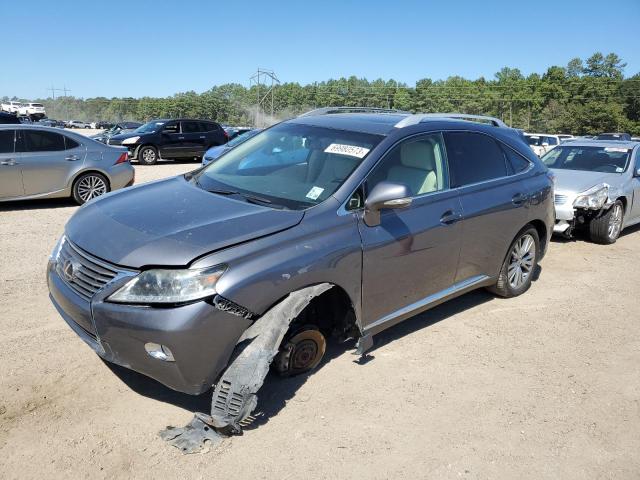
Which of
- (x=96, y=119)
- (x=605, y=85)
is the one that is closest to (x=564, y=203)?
(x=605, y=85)

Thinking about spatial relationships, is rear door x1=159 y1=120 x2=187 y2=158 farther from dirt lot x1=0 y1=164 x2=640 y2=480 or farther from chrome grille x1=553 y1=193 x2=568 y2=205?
dirt lot x1=0 y1=164 x2=640 y2=480

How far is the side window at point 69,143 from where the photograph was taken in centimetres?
959

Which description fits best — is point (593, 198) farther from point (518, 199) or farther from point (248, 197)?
point (248, 197)

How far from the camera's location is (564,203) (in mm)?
8078

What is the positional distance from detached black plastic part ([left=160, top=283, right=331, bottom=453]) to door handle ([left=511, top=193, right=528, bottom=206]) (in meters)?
2.91

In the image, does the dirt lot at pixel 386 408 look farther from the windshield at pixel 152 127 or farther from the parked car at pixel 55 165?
the windshield at pixel 152 127

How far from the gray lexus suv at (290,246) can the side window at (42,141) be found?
613 centimetres

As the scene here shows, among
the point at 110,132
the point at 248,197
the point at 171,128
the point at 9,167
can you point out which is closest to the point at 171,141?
the point at 171,128

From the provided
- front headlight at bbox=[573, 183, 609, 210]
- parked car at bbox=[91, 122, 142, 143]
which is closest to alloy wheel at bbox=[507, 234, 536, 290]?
front headlight at bbox=[573, 183, 609, 210]

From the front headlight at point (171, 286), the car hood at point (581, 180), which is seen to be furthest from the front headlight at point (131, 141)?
the front headlight at point (171, 286)

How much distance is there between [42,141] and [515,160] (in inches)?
314

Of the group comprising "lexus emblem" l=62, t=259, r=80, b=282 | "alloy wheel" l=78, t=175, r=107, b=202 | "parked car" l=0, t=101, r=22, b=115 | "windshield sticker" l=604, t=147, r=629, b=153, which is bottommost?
"alloy wheel" l=78, t=175, r=107, b=202

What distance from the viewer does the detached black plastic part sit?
300cm

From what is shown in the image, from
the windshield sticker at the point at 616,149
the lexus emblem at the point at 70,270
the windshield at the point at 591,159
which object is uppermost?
the windshield sticker at the point at 616,149
